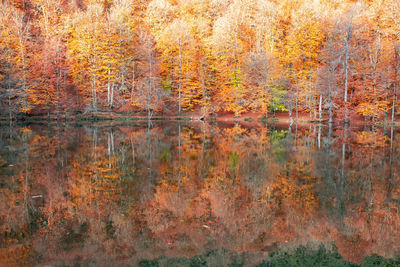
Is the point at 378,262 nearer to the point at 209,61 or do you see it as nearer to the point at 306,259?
the point at 306,259

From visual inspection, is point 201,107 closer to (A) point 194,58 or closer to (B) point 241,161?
(A) point 194,58

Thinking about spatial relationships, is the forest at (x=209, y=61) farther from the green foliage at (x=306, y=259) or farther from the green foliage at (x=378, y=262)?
the green foliage at (x=306, y=259)

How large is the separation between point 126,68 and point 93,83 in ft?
16.9

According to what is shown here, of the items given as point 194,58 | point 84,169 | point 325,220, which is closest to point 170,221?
point 325,220

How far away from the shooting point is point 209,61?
47.2m

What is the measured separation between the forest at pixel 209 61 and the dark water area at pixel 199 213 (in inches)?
1107

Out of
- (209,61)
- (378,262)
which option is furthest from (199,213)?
(209,61)

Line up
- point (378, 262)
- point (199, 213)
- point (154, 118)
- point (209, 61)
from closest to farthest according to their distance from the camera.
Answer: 1. point (378, 262)
2. point (199, 213)
3. point (154, 118)
4. point (209, 61)

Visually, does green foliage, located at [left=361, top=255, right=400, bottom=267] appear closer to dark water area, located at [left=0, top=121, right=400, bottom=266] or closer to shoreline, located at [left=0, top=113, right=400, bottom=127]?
dark water area, located at [left=0, top=121, right=400, bottom=266]

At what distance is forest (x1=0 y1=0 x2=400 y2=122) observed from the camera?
35594mm

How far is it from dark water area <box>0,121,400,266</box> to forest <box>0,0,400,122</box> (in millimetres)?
28127

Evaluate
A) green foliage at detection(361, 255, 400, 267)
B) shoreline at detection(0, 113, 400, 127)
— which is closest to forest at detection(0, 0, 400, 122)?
shoreline at detection(0, 113, 400, 127)

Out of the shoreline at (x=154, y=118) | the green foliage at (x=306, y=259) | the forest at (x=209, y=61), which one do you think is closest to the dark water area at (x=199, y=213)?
the green foliage at (x=306, y=259)

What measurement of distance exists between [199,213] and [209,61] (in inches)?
1683
